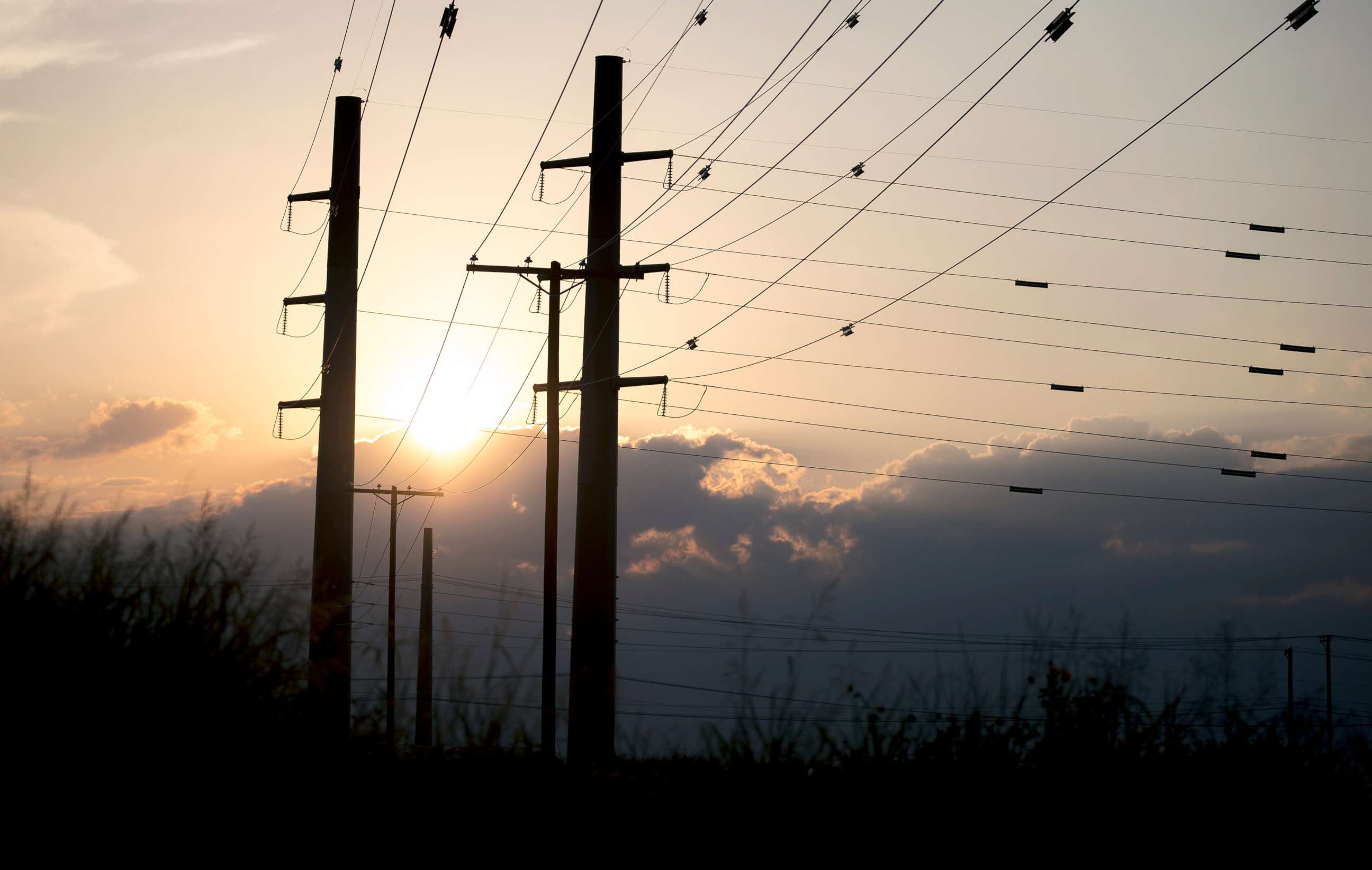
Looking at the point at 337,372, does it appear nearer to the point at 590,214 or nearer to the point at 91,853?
the point at 590,214

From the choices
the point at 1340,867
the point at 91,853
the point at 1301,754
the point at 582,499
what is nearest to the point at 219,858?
the point at 91,853

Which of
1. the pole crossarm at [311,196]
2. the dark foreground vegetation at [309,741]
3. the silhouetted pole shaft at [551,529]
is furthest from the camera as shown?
the pole crossarm at [311,196]

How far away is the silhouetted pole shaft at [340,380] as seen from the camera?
77.3 ft

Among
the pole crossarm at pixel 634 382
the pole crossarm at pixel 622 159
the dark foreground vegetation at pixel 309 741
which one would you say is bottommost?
the dark foreground vegetation at pixel 309 741

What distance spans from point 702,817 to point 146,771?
2547 mm

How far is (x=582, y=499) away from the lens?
22969 millimetres

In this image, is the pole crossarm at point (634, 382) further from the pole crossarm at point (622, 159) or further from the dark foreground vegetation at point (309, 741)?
the dark foreground vegetation at point (309, 741)

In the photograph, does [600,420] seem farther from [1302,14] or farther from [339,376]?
[1302,14]

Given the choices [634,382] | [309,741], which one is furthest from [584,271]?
[309,741]

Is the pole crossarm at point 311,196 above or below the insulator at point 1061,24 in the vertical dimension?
above

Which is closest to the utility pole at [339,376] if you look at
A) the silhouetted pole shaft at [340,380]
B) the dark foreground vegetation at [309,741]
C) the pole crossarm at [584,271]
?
the silhouetted pole shaft at [340,380]

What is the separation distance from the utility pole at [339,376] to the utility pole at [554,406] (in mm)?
3262

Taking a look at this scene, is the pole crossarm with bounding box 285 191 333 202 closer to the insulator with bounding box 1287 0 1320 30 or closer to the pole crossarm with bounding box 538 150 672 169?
the pole crossarm with bounding box 538 150 672 169

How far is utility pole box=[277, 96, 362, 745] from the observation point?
23.6 m
